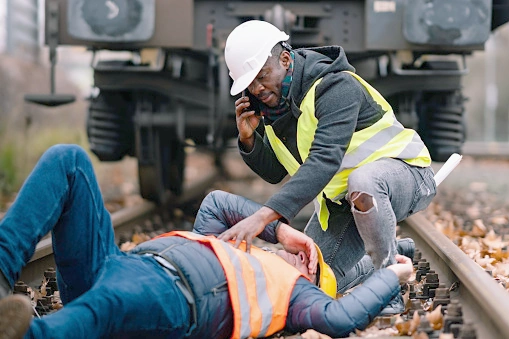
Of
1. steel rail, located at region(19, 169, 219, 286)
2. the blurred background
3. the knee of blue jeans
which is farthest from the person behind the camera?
the blurred background

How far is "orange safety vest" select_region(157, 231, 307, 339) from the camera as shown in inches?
115

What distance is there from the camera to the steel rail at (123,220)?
171 inches

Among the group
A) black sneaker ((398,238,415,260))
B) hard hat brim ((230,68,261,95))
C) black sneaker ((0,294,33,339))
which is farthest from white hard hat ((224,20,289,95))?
black sneaker ((0,294,33,339))

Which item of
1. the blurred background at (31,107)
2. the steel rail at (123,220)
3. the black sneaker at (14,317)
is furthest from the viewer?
the blurred background at (31,107)

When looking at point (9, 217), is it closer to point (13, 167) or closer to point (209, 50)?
point (209, 50)

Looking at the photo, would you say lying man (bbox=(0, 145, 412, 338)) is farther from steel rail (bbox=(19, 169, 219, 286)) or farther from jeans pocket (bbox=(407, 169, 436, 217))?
steel rail (bbox=(19, 169, 219, 286))

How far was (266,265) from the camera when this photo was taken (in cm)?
305

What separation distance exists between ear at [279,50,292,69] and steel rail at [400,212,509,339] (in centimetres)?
121

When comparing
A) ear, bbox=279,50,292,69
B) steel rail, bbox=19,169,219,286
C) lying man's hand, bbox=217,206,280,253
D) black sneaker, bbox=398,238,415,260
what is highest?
ear, bbox=279,50,292,69

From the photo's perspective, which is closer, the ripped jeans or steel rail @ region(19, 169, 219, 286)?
the ripped jeans

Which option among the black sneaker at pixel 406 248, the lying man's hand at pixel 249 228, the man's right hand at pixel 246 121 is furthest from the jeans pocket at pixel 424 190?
the lying man's hand at pixel 249 228

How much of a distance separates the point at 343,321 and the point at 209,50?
3.66 m

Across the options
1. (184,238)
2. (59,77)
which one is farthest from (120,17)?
(59,77)

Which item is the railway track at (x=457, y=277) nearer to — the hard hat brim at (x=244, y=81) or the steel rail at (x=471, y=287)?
the steel rail at (x=471, y=287)
